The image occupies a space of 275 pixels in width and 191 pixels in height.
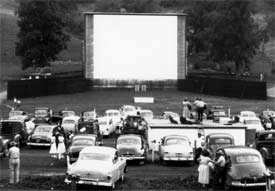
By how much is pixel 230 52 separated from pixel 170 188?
78.6 meters

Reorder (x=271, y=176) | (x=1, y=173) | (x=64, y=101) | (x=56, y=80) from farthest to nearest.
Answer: (x=56, y=80) → (x=64, y=101) → (x=1, y=173) → (x=271, y=176)

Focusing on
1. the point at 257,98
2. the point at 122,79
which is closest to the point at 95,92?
the point at 122,79

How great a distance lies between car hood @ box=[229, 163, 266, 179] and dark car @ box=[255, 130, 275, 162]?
7162 mm

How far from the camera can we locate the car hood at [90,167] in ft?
75.3

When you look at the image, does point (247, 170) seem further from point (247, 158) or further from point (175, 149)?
point (175, 149)

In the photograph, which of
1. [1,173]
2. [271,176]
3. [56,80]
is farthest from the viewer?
[56,80]

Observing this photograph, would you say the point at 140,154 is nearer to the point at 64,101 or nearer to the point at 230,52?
the point at 64,101

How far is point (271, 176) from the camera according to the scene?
23.5 metres

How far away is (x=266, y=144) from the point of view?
3177 centimetres

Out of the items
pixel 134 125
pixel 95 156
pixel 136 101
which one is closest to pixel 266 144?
pixel 95 156

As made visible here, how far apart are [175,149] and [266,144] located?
391 centimetres

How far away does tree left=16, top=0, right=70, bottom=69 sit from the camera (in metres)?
91.8

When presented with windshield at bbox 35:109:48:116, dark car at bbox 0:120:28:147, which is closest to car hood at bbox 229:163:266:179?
dark car at bbox 0:120:28:147

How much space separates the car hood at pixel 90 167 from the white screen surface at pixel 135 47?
5467 centimetres
